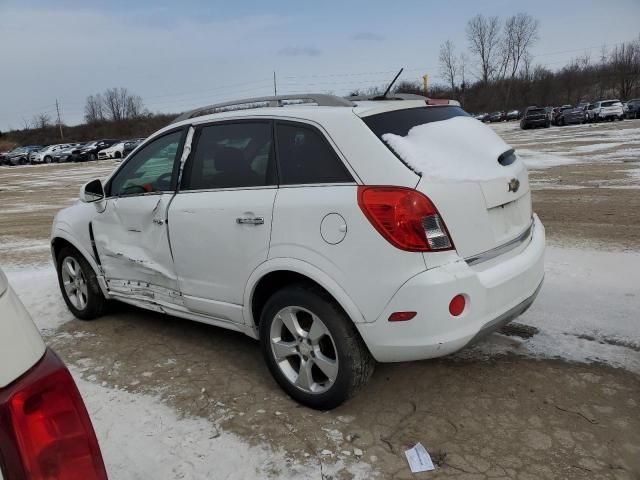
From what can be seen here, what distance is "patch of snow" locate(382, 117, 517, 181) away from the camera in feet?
9.65

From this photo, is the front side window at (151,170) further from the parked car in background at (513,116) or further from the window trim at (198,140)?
the parked car in background at (513,116)

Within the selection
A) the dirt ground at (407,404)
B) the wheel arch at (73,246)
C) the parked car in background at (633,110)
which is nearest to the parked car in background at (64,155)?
the parked car in background at (633,110)

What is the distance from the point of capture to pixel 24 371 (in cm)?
138

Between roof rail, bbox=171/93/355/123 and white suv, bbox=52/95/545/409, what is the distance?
1 centimetres

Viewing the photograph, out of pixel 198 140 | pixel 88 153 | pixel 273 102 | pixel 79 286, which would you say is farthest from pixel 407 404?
pixel 88 153

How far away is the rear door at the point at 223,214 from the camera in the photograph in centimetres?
333

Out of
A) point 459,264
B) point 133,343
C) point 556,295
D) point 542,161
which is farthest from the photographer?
point 542,161

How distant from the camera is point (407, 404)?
330 centimetres

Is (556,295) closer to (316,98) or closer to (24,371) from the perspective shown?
(316,98)

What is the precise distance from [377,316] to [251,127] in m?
1.54

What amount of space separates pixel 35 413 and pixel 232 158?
2464mm

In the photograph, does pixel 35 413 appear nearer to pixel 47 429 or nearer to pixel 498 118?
pixel 47 429

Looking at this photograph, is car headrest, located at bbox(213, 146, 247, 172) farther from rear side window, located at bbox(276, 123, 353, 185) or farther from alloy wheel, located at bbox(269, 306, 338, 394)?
alloy wheel, located at bbox(269, 306, 338, 394)

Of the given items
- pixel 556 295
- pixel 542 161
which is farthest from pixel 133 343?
pixel 542 161
